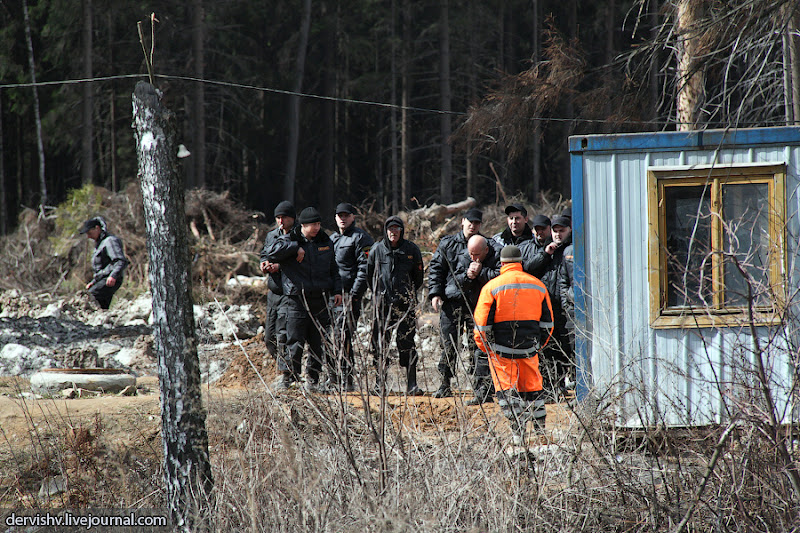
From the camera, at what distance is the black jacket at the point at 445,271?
25.7 ft

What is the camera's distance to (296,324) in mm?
7676

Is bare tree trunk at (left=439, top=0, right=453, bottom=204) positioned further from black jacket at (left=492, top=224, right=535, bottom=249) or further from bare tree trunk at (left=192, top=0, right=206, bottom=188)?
black jacket at (left=492, top=224, right=535, bottom=249)

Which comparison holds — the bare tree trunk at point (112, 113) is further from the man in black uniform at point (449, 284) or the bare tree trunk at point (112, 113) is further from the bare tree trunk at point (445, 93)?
the man in black uniform at point (449, 284)

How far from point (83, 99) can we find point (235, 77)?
4.56m

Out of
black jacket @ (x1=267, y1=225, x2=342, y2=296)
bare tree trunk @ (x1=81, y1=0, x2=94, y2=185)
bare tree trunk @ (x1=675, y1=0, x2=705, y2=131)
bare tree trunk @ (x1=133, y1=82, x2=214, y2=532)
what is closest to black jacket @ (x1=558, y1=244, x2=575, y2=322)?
black jacket @ (x1=267, y1=225, x2=342, y2=296)

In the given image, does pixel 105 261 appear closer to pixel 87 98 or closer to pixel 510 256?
pixel 510 256

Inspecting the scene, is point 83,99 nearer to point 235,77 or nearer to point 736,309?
point 235,77

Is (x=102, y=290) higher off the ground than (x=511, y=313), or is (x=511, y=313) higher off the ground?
(x=102, y=290)

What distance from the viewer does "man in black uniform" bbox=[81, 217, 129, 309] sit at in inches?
426

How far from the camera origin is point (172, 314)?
4.68 meters

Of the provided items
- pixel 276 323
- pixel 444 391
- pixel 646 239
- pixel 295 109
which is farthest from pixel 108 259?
pixel 295 109

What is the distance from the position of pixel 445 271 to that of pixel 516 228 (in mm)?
839

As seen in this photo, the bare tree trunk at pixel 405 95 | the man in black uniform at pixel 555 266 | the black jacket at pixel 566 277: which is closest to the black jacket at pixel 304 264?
the man in black uniform at pixel 555 266

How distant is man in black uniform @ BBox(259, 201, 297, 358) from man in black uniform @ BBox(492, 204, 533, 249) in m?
2.16
